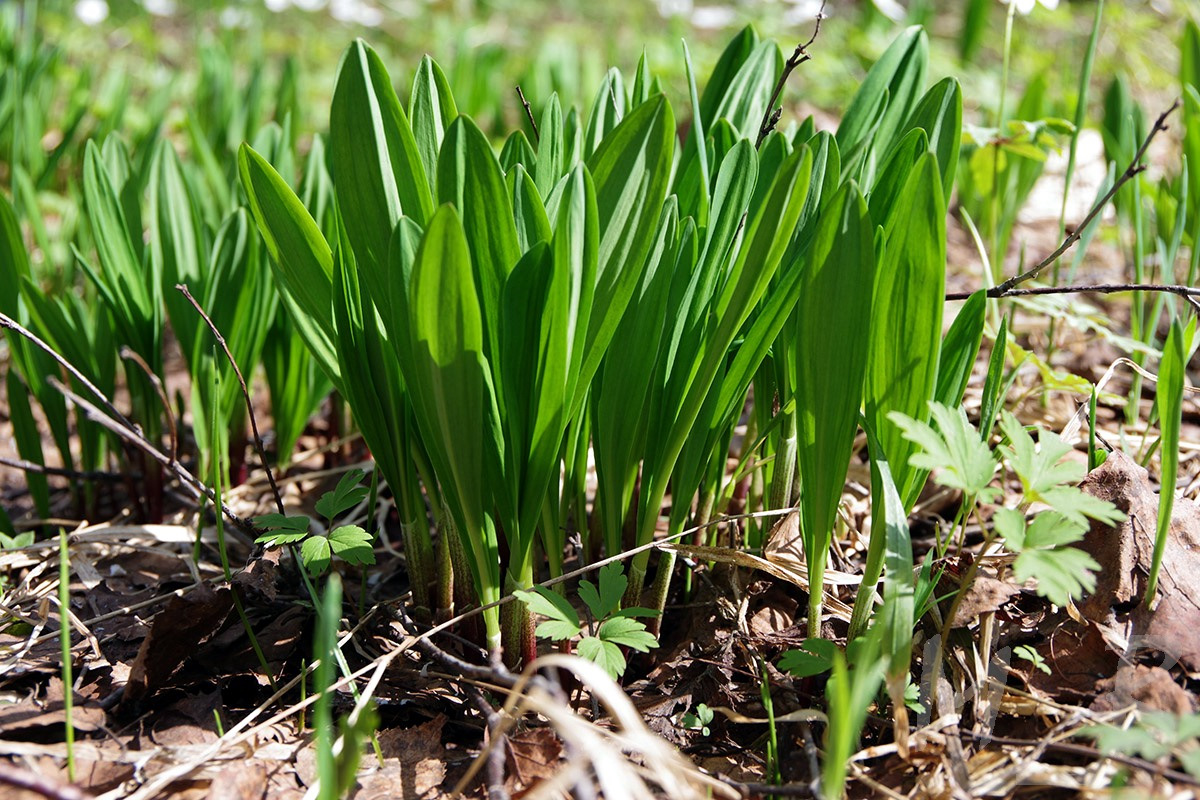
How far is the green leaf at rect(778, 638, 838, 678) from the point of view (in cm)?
96

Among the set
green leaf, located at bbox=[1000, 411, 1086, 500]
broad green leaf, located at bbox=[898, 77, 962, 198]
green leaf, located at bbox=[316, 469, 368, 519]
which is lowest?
green leaf, located at bbox=[316, 469, 368, 519]

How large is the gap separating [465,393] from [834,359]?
36 centimetres

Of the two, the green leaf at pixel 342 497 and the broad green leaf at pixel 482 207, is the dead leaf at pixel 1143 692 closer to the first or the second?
the broad green leaf at pixel 482 207

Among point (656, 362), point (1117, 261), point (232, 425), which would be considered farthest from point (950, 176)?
point (1117, 261)

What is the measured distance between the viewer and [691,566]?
122cm

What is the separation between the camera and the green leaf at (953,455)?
2.88ft

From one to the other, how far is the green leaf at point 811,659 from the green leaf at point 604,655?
6.6 inches

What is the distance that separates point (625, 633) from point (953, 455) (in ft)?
1.22

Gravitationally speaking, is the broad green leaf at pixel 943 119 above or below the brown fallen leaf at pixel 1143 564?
above

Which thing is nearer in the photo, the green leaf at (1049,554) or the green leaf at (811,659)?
the green leaf at (1049,554)

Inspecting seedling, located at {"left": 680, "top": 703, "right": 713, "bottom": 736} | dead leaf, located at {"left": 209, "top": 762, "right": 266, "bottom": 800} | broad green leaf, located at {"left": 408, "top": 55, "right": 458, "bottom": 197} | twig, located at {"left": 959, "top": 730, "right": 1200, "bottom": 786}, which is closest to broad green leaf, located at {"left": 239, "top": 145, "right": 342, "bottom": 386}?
broad green leaf, located at {"left": 408, "top": 55, "right": 458, "bottom": 197}

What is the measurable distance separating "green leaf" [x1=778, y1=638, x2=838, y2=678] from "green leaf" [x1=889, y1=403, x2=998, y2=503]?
21 centimetres

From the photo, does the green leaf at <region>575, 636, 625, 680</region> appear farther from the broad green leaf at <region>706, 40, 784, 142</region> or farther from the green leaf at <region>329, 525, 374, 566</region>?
the broad green leaf at <region>706, 40, 784, 142</region>

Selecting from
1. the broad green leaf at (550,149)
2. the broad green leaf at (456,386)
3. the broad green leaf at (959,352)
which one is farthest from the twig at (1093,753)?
the broad green leaf at (550,149)
